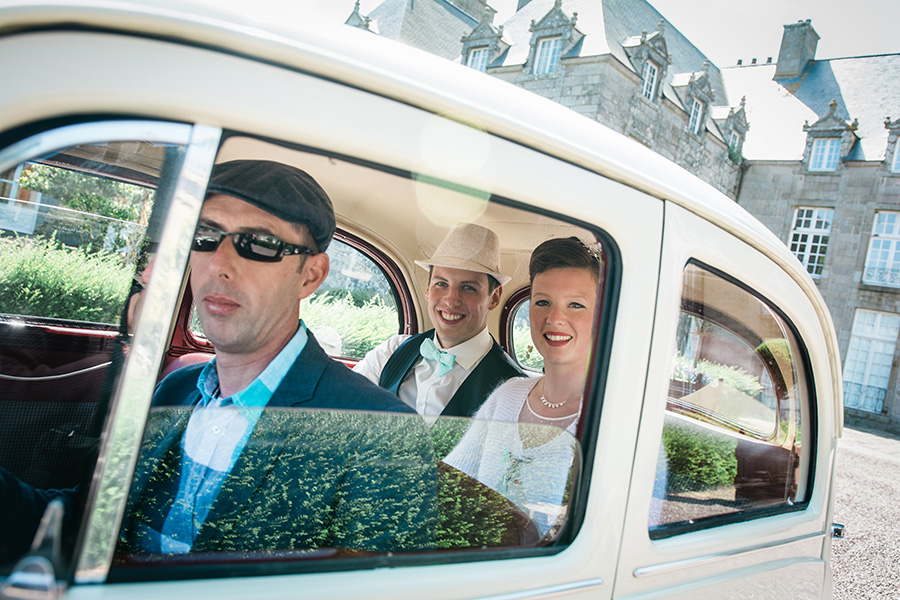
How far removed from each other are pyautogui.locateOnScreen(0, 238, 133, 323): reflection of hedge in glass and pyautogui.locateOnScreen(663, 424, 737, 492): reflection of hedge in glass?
149 centimetres

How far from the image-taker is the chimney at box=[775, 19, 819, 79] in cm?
2820

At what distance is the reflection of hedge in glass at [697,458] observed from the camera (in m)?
1.36

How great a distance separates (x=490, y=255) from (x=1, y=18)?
2344 mm

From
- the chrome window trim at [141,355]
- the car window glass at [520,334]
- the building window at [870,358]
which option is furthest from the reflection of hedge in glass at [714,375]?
the building window at [870,358]

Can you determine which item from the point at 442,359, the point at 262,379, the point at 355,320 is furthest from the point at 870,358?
the point at 262,379

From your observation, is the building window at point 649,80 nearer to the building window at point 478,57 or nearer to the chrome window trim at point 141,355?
the building window at point 478,57

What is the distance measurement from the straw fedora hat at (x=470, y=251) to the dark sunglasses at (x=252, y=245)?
1172 mm

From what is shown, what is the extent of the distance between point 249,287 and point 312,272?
8.0 inches

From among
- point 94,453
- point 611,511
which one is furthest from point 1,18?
point 611,511

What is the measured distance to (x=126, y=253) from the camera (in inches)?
68.4

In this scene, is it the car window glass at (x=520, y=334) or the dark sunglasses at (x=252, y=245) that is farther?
the car window glass at (x=520, y=334)

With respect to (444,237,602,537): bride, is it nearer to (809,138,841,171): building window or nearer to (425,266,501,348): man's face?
(425,266,501,348): man's face

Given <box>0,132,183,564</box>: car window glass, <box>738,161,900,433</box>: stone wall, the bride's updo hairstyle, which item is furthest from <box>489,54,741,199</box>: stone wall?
<box>0,132,183,564</box>: car window glass

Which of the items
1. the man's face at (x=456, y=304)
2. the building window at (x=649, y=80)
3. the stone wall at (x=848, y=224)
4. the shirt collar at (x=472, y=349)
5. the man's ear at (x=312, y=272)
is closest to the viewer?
the man's ear at (x=312, y=272)
